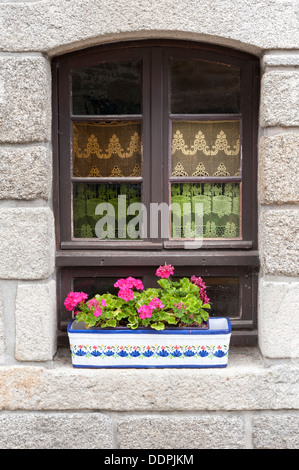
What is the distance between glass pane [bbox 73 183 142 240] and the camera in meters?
2.84

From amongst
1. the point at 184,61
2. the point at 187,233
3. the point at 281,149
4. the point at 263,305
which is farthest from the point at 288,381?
the point at 184,61

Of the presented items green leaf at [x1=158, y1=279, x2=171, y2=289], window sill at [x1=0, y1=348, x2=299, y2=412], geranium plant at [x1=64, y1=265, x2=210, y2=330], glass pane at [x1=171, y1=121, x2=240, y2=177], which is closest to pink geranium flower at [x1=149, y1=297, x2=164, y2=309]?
geranium plant at [x1=64, y1=265, x2=210, y2=330]

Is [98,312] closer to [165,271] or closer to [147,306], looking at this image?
[147,306]

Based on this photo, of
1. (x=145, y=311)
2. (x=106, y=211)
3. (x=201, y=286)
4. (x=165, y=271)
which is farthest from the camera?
(x=106, y=211)

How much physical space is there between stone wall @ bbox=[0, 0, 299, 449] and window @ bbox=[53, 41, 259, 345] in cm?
13

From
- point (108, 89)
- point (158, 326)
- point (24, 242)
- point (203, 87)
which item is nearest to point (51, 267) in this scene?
point (24, 242)

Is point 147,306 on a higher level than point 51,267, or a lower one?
lower

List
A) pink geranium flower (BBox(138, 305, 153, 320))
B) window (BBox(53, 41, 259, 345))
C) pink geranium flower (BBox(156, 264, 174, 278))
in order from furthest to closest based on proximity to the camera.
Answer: window (BBox(53, 41, 259, 345))
pink geranium flower (BBox(156, 264, 174, 278))
pink geranium flower (BBox(138, 305, 153, 320))

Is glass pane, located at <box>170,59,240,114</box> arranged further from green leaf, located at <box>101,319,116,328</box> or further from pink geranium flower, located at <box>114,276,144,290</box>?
green leaf, located at <box>101,319,116,328</box>

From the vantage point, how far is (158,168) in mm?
2770

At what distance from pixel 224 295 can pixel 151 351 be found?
22.3 inches

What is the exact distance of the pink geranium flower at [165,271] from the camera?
8.63 feet

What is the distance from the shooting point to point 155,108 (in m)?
2.75

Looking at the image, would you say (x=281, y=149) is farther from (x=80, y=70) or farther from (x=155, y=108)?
(x=80, y=70)
